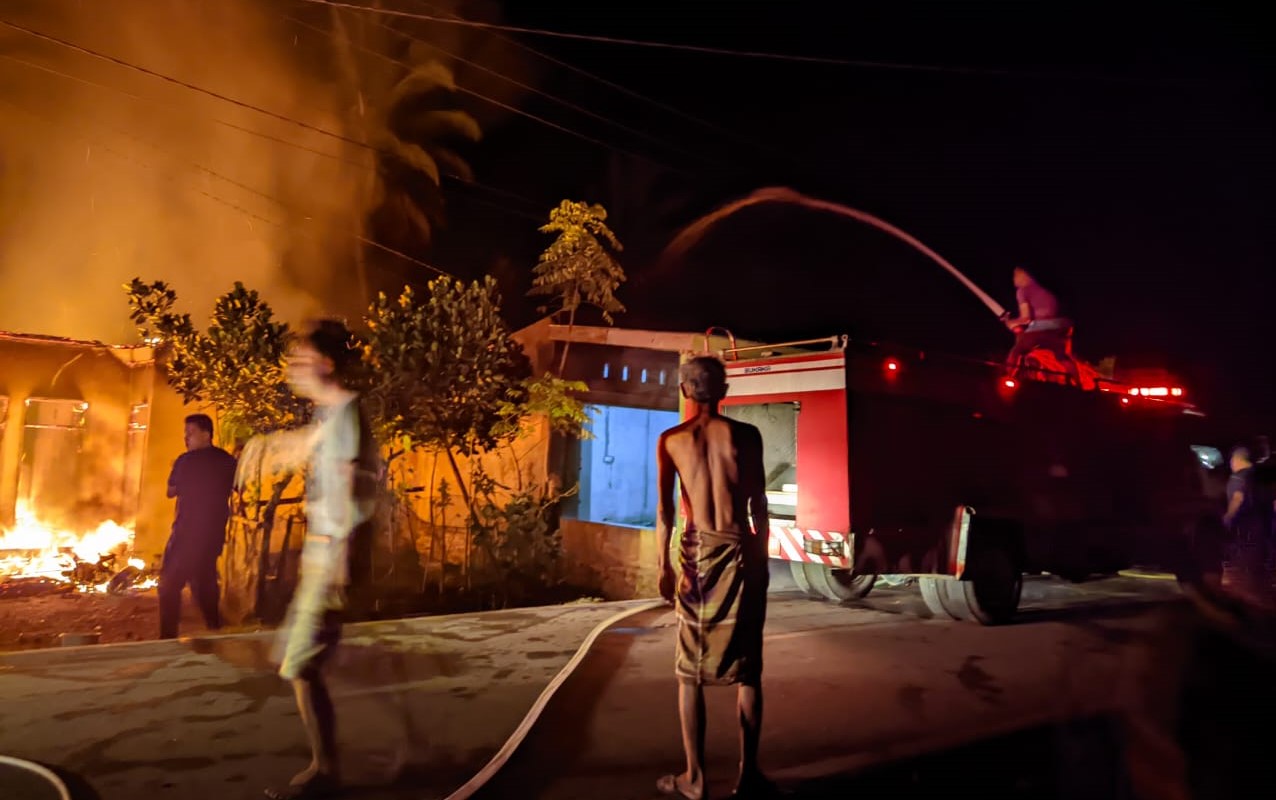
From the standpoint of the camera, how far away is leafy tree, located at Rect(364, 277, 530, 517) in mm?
8930

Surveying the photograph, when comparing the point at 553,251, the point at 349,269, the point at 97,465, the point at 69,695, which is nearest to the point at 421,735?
the point at 69,695

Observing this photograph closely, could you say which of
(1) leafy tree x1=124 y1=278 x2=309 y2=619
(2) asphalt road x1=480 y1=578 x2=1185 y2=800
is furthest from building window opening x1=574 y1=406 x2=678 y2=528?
(2) asphalt road x1=480 y1=578 x2=1185 y2=800

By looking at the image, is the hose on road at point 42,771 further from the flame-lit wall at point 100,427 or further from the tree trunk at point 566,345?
the tree trunk at point 566,345

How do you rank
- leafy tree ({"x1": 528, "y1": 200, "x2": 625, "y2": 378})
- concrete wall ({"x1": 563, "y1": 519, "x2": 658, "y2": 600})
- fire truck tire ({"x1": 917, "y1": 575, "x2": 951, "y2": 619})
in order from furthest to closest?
1. leafy tree ({"x1": 528, "y1": 200, "x2": 625, "y2": 378})
2. concrete wall ({"x1": 563, "y1": 519, "x2": 658, "y2": 600})
3. fire truck tire ({"x1": 917, "y1": 575, "x2": 951, "y2": 619})

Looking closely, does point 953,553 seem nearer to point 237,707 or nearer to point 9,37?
point 237,707

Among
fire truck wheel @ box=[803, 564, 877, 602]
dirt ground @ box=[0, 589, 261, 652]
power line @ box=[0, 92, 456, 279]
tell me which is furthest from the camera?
power line @ box=[0, 92, 456, 279]

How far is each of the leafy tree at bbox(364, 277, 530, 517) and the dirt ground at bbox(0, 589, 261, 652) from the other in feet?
9.89

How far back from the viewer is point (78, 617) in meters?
8.51

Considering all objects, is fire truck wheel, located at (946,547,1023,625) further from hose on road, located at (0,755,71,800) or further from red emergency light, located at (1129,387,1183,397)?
hose on road, located at (0,755,71,800)

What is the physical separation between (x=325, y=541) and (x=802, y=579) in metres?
7.13

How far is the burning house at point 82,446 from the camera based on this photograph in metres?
11.9

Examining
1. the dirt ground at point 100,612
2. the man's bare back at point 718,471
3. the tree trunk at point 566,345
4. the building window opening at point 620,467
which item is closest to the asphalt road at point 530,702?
the man's bare back at point 718,471

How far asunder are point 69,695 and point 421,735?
2.34m

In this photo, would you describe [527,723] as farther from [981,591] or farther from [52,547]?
[52,547]
